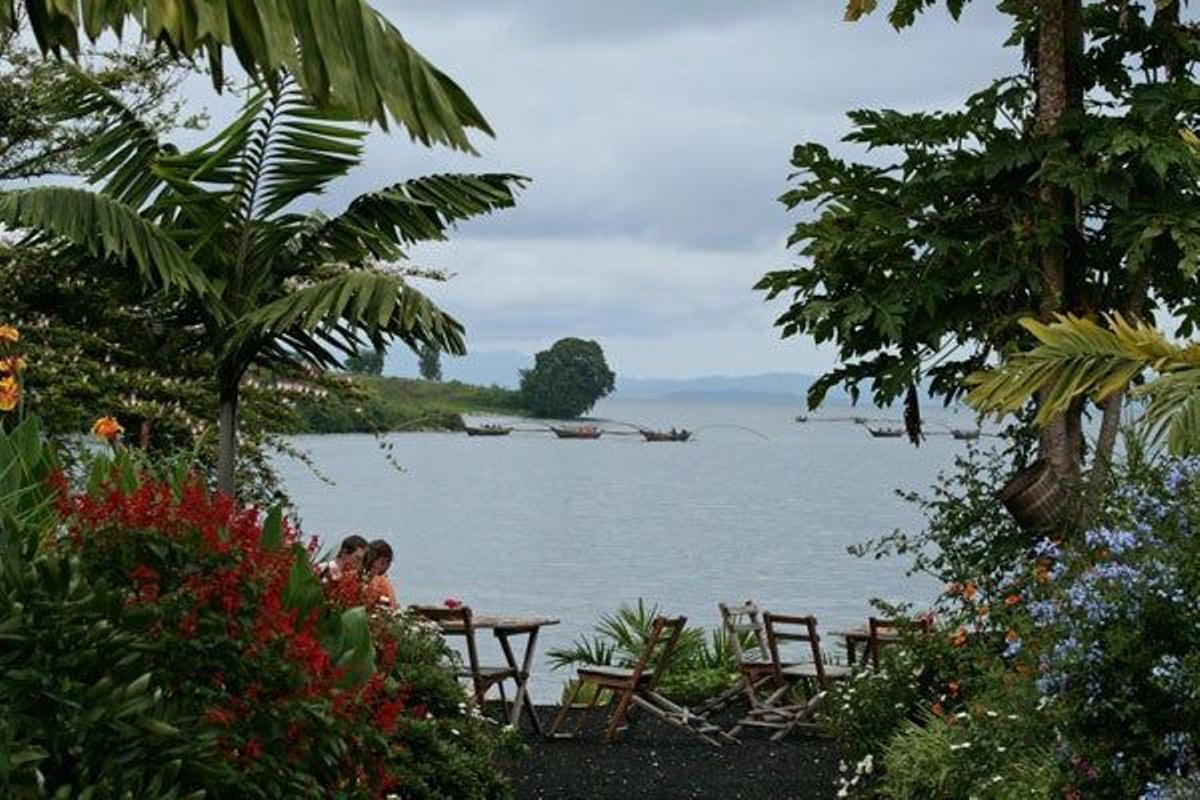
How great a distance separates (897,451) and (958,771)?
170 m

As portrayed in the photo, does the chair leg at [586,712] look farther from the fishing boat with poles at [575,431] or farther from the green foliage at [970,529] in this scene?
the fishing boat with poles at [575,431]

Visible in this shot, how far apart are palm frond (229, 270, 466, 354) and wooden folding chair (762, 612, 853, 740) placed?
3281mm

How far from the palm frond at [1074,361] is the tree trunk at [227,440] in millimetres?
6023

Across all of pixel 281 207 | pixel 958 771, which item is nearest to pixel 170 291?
pixel 281 207

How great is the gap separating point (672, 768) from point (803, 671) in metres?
2.25

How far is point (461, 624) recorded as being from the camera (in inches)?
531

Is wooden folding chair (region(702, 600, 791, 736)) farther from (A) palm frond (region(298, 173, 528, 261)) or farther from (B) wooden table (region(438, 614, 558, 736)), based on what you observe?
(A) palm frond (region(298, 173, 528, 261))

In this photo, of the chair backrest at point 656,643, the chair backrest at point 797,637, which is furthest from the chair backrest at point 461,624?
the chair backrest at point 797,637

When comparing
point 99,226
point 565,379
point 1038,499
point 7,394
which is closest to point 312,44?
point 7,394

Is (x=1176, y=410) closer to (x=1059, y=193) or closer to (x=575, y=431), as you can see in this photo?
(x=1059, y=193)

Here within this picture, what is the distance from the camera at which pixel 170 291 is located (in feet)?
49.9

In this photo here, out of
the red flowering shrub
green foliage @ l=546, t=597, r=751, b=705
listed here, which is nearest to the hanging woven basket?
green foliage @ l=546, t=597, r=751, b=705

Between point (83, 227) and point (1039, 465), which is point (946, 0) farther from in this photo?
point (83, 227)

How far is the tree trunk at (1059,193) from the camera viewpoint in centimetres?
1294
